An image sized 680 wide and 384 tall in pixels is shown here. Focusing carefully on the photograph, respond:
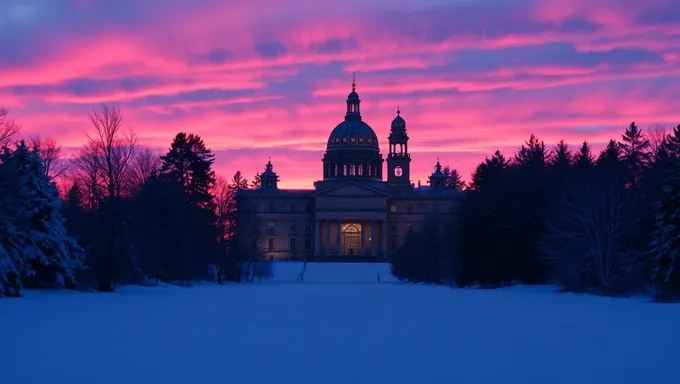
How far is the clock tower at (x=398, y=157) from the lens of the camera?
598ft

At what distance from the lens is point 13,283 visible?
118 feet

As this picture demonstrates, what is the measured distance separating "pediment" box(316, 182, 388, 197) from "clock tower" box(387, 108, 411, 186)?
1647 centimetres

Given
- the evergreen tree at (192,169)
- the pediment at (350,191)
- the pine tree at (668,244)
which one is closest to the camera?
the pine tree at (668,244)

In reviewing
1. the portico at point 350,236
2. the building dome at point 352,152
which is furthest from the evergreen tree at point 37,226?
the building dome at point 352,152

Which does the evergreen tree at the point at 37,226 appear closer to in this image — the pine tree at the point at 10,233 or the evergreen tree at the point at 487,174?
the pine tree at the point at 10,233

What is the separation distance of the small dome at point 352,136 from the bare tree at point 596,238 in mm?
128869

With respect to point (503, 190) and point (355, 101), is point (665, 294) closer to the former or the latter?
point (503, 190)

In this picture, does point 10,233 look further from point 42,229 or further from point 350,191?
point 350,191

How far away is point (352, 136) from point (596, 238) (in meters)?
134

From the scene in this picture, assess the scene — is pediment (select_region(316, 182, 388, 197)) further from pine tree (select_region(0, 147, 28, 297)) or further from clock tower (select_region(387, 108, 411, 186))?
pine tree (select_region(0, 147, 28, 297))

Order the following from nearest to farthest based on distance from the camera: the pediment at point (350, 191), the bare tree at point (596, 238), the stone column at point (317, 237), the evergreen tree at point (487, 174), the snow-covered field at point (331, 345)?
1. the snow-covered field at point (331, 345)
2. the bare tree at point (596, 238)
3. the evergreen tree at point (487, 174)
4. the pediment at point (350, 191)
5. the stone column at point (317, 237)

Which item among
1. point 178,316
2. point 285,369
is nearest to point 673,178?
point 178,316

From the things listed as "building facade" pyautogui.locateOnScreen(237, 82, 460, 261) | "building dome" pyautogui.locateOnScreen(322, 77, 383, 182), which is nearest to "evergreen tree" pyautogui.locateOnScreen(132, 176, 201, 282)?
"building facade" pyautogui.locateOnScreen(237, 82, 460, 261)

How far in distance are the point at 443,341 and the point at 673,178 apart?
71.7ft
